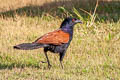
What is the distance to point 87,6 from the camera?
17.2m

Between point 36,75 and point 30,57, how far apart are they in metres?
2.02

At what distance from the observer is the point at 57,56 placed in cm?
980

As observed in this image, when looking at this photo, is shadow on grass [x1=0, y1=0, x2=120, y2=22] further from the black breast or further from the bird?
the black breast

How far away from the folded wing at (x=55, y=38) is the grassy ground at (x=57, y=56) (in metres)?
0.58

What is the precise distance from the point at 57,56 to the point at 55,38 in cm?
168

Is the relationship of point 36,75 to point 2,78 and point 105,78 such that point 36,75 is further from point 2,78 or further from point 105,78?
point 105,78

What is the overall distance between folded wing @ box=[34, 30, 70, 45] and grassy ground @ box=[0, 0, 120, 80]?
1.92 ft

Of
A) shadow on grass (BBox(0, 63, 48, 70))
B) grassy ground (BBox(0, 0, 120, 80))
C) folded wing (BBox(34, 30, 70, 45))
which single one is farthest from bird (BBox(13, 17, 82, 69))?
grassy ground (BBox(0, 0, 120, 80))

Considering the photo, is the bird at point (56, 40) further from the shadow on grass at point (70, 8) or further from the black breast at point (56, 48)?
the shadow on grass at point (70, 8)

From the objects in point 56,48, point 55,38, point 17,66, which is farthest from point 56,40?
point 17,66

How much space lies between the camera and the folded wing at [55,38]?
26.2 feet

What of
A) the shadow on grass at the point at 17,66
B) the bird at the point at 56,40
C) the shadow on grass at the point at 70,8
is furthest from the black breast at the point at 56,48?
the shadow on grass at the point at 70,8

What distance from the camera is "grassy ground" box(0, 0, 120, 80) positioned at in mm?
7836

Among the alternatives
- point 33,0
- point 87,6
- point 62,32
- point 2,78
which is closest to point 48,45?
point 62,32
